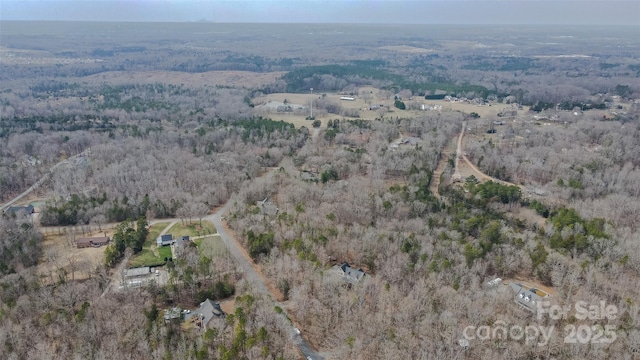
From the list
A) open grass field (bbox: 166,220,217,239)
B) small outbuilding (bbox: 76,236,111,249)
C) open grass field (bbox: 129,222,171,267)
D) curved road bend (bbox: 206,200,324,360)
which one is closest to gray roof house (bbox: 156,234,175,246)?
open grass field (bbox: 129,222,171,267)

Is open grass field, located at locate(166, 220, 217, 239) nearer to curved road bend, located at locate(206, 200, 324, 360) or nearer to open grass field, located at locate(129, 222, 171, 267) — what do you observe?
curved road bend, located at locate(206, 200, 324, 360)

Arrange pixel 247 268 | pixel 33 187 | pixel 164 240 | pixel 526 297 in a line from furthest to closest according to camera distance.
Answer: pixel 33 187 → pixel 164 240 → pixel 247 268 → pixel 526 297

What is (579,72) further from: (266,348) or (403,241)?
(266,348)

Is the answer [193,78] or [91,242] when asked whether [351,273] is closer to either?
[91,242]

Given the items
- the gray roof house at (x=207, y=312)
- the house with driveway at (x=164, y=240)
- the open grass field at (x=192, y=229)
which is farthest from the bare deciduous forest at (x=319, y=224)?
the house with driveway at (x=164, y=240)

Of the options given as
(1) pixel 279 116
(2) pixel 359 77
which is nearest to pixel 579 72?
(2) pixel 359 77

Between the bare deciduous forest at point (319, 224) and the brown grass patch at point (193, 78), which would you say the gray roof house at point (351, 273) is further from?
the brown grass patch at point (193, 78)

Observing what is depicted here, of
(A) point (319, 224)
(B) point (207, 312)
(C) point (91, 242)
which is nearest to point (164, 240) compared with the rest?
(C) point (91, 242)
